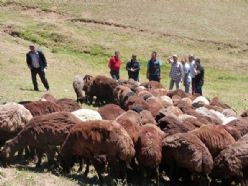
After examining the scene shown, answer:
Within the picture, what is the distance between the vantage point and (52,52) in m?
37.3

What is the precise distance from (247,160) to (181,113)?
479 cm

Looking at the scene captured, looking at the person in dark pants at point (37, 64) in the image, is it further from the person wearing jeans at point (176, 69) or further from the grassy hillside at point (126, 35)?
the person wearing jeans at point (176, 69)

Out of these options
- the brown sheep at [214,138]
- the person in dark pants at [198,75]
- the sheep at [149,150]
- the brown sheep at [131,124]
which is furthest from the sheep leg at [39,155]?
the person in dark pants at [198,75]

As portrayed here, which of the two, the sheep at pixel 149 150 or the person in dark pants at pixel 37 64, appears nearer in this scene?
the sheep at pixel 149 150

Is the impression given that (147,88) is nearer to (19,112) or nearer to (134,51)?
(19,112)

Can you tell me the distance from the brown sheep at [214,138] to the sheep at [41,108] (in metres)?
4.22

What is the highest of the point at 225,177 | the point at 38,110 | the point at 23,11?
the point at 23,11

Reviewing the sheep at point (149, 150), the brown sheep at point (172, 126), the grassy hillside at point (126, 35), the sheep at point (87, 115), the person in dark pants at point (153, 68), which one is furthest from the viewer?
the grassy hillside at point (126, 35)

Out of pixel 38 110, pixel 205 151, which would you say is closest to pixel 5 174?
pixel 38 110

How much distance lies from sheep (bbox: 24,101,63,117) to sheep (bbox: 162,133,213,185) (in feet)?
12.9

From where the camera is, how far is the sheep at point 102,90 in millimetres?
21547

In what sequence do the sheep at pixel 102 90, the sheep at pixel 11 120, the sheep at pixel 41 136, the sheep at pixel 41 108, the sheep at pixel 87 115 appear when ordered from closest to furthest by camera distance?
the sheep at pixel 41 136, the sheep at pixel 11 120, the sheep at pixel 87 115, the sheep at pixel 41 108, the sheep at pixel 102 90

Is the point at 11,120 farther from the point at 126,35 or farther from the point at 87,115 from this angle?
the point at 126,35

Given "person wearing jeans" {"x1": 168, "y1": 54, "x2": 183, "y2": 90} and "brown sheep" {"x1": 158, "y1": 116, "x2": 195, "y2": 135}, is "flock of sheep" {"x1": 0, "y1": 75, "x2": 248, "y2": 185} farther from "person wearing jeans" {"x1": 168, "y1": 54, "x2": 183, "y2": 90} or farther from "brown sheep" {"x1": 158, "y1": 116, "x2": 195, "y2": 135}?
"person wearing jeans" {"x1": 168, "y1": 54, "x2": 183, "y2": 90}
